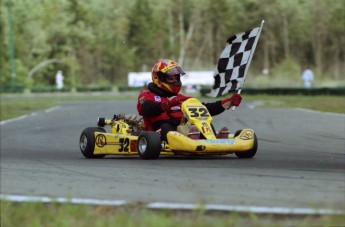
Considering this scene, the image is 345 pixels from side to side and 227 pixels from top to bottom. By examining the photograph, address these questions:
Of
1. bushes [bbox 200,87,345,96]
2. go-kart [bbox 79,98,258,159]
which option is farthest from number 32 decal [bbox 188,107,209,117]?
bushes [bbox 200,87,345,96]

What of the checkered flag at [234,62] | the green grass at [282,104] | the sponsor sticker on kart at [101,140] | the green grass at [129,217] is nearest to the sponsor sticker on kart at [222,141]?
the checkered flag at [234,62]

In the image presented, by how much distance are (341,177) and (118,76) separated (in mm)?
92917

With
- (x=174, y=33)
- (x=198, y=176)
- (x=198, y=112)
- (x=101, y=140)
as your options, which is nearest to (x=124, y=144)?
(x=101, y=140)

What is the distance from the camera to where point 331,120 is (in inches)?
687

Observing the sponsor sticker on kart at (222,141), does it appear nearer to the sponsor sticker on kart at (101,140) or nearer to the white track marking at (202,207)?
the sponsor sticker on kart at (101,140)

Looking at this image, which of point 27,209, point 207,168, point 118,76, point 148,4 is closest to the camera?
point 27,209

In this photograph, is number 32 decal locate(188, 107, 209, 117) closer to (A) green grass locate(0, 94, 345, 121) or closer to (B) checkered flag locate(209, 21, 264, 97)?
(B) checkered flag locate(209, 21, 264, 97)

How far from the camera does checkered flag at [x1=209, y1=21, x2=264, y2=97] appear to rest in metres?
10.1

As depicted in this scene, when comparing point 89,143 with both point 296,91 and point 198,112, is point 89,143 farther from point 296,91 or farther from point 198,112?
point 296,91

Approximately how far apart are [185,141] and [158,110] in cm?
65

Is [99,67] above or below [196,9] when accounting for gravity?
below

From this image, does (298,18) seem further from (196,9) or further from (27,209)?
(27,209)

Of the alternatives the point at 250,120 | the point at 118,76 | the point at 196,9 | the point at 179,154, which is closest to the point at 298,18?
the point at 196,9

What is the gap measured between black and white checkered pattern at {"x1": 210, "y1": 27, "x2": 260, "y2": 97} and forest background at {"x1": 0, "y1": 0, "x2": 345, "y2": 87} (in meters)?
71.1
